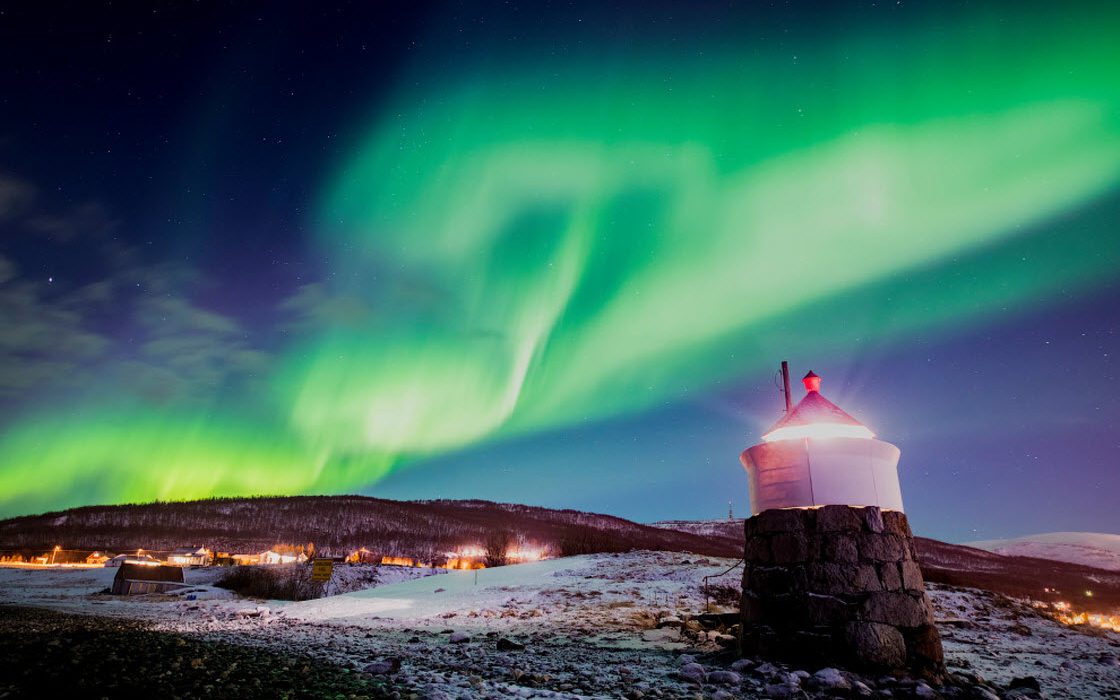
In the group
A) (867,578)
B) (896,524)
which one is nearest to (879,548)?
(867,578)

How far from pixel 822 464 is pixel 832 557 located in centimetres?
153

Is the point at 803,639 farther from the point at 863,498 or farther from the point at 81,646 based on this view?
the point at 81,646

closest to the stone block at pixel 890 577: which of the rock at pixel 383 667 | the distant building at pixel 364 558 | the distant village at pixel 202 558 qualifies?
the rock at pixel 383 667

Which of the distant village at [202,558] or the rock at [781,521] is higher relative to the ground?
the rock at [781,521]

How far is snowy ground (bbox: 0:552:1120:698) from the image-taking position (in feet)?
26.1

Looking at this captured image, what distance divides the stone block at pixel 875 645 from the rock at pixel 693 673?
7.74 ft

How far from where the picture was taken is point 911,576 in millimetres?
9070

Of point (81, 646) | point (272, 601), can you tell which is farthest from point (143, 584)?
point (81, 646)

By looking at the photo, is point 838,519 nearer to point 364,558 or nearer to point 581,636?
point 581,636

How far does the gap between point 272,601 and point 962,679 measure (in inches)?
1293

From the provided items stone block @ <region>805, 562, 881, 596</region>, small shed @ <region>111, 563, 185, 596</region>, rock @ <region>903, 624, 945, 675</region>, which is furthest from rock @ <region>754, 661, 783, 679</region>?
small shed @ <region>111, 563, 185, 596</region>

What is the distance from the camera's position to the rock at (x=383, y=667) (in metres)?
8.05

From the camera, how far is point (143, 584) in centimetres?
3938

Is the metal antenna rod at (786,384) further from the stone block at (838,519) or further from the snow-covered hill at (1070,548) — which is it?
the snow-covered hill at (1070,548)
